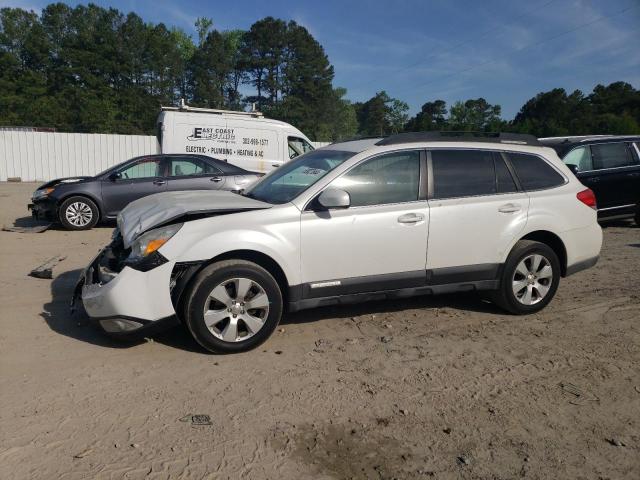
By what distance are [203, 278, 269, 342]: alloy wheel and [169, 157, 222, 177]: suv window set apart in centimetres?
661

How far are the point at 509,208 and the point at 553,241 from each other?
685 mm

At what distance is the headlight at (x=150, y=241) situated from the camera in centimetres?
398

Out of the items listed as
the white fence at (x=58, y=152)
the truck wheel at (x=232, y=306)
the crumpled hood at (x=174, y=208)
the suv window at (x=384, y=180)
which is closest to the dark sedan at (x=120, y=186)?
the crumpled hood at (x=174, y=208)

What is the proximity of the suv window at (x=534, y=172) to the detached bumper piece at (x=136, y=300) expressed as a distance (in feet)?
11.2

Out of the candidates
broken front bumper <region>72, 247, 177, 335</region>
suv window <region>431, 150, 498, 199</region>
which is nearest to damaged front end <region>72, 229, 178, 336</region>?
broken front bumper <region>72, 247, 177, 335</region>

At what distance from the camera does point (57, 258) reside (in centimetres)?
719

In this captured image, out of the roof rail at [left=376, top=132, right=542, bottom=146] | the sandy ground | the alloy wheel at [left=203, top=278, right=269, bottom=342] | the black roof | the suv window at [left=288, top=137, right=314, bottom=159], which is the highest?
the suv window at [left=288, top=137, right=314, bottom=159]

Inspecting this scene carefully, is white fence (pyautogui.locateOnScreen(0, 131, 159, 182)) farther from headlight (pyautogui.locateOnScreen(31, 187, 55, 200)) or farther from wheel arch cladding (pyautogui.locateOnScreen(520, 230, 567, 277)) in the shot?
wheel arch cladding (pyautogui.locateOnScreen(520, 230, 567, 277))

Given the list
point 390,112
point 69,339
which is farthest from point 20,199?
point 390,112

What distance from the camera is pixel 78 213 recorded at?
32.2 feet

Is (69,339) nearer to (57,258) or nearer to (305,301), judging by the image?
(305,301)

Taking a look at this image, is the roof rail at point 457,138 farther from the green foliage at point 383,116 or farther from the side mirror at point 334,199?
the green foliage at point 383,116

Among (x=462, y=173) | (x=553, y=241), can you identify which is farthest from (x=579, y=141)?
(x=462, y=173)

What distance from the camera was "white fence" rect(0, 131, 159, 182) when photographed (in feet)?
77.0
